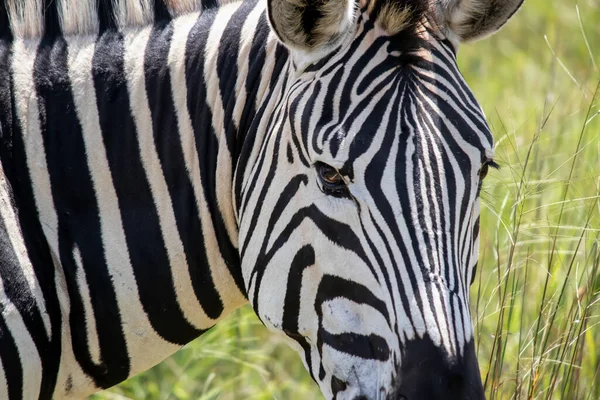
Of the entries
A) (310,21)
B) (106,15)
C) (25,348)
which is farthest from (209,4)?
(25,348)

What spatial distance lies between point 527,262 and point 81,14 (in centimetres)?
226

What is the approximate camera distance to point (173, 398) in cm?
563

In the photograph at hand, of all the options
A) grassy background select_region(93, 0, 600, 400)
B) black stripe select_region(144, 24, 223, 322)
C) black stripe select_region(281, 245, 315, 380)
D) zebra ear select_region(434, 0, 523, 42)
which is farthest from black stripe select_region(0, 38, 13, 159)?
grassy background select_region(93, 0, 600, 400)

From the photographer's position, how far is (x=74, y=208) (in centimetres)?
308

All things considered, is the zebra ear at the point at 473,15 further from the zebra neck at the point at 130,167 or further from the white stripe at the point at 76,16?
the white stripe at the point at 76,16

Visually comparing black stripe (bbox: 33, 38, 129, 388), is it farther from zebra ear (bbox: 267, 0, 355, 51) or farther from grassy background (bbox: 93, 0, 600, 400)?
grassy background (bbox: 93, 0, 600, 400)

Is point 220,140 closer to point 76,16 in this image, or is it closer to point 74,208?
point 74,208

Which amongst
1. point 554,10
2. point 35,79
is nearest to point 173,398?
point 35,79

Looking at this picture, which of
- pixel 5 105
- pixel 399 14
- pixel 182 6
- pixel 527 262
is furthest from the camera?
pixel 527 262

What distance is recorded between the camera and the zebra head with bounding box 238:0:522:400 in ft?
8.13

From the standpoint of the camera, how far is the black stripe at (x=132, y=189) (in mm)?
3111

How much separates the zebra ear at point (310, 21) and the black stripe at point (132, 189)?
0.70 meters

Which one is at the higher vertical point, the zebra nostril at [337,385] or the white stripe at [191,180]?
the white stripe at [191,180]

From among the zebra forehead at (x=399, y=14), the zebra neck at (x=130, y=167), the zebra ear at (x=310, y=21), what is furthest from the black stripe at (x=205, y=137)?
the zebra forehead at (x=399, y=14)
